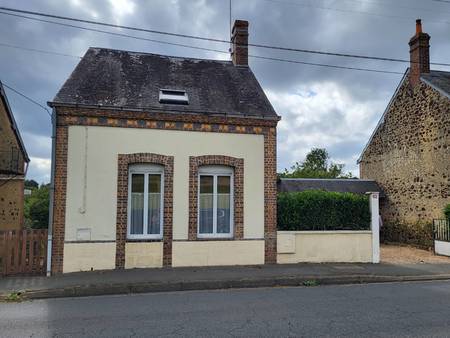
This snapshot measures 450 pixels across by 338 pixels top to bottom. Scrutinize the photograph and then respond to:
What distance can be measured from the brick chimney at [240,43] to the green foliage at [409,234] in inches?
428

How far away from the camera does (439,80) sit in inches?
731

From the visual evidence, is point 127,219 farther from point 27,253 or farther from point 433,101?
point 433,101

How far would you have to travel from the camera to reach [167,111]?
454 inches

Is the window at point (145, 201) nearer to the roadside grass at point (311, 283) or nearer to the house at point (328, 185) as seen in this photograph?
the roadside grass at point (311, 283)

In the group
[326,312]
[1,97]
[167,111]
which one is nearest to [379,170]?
[167,111]

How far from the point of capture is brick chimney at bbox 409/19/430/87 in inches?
749

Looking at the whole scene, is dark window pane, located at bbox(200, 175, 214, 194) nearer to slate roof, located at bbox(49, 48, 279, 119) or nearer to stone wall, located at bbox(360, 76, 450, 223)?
slate roof, located at bbox(49, 48, 279, 119)

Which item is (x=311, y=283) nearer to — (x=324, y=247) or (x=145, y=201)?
(x=324, y=247)

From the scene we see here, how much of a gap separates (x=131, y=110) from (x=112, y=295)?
498 centimetres

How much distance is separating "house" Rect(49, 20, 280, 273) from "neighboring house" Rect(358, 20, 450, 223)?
9.08m

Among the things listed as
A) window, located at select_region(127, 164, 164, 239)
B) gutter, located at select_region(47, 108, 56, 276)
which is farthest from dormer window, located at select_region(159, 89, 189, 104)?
gutter, located at select_region(47, 108, 56, 276)

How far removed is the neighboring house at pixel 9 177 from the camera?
1602 cm

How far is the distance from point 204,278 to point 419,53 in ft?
51.0

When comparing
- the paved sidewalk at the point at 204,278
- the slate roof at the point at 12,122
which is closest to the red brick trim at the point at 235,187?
the paved sidewalk at the point at 204,278
